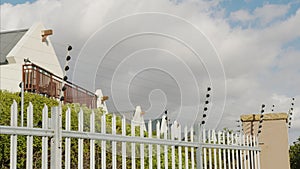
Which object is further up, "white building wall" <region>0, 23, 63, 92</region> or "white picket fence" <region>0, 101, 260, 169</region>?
"white building wall" <region>0, 23, 63, 92</region>

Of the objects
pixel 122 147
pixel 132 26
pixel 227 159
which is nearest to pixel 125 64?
pixel 132 26

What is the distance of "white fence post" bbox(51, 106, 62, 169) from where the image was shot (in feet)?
12.2

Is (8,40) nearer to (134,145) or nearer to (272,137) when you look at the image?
(272,137)

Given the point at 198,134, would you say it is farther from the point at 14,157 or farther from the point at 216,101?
the point at 14,157

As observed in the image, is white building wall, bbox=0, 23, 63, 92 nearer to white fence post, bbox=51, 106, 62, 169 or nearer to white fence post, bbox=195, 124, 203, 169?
white fence post, bbox=195, 124, 203, 169

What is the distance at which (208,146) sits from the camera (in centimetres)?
583

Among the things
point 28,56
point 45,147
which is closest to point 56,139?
point 45,147

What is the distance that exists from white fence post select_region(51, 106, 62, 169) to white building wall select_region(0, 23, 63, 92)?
12.5m

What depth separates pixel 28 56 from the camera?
58.4 ft

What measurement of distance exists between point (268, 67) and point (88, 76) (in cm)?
687

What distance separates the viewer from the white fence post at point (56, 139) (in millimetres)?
3711

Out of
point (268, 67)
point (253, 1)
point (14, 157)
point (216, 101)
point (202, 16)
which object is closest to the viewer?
point (14, 157)

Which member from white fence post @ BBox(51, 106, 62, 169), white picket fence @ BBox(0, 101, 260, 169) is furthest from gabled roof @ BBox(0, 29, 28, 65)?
white fence post @ BBox(51, 106, 62, 169)

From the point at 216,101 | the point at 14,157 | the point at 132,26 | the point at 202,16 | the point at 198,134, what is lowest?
the point at 14,157
